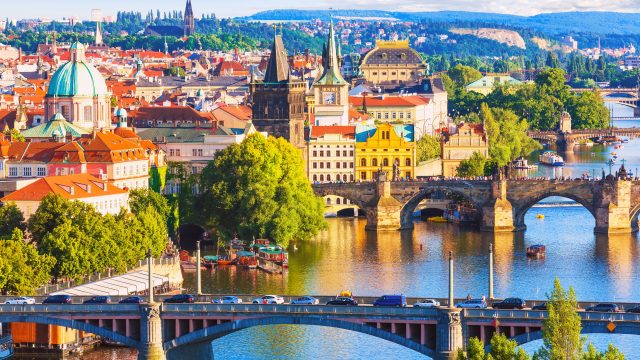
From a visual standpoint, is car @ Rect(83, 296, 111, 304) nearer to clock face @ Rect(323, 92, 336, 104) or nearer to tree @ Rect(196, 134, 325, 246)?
tree @ Rect(196, 134, 325, 246)

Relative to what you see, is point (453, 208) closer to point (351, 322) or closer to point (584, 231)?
point (584, 231)

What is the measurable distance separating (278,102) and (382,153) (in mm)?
7903

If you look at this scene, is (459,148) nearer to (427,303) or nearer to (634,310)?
(427,303)

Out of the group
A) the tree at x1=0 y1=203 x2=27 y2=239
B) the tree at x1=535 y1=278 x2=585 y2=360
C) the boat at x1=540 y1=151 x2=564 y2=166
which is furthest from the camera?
the boat at x1=540 y1=151 x2=564 y2=166

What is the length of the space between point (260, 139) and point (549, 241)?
51.7 feet

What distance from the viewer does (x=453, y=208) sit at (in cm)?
11288

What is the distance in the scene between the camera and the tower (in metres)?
116

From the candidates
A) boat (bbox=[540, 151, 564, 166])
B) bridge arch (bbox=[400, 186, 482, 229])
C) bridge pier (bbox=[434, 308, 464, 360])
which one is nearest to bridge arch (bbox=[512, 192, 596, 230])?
bridge arch (bbox=[400, 186, 482, 229])

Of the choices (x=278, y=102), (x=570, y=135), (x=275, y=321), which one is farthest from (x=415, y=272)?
(x=570, y=135)

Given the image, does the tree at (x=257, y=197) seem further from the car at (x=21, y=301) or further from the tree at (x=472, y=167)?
the car at (x=21, y=301)

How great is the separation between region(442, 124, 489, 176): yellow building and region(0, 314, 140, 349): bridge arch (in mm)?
62262

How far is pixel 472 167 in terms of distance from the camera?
121250 millimetres

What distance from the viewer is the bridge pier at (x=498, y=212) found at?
4240 inches

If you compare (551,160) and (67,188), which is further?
(551,160)
